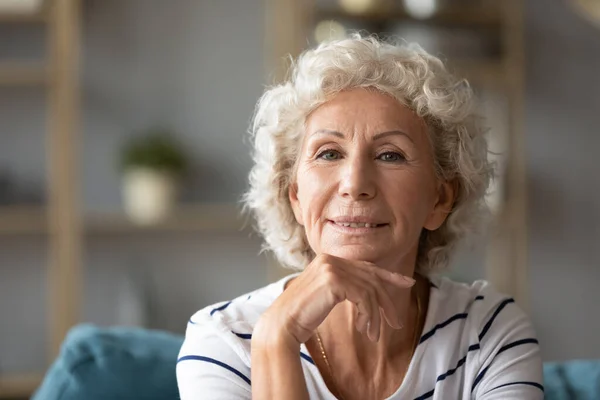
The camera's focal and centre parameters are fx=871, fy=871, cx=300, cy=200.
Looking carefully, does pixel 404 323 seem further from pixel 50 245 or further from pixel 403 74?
pixel 50 245

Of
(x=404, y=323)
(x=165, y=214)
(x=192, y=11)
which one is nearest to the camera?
(x=404, y=323)

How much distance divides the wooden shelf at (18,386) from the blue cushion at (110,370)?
2049 mm

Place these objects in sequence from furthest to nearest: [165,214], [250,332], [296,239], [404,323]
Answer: [165,214] < [296,239] < [404,323] < [250,332]

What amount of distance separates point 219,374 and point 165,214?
2288mm

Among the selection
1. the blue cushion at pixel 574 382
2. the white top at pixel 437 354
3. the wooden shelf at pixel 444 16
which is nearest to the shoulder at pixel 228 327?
the white top at pixel 437 354

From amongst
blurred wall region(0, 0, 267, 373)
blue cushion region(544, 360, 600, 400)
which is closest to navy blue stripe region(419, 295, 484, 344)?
blue cushion region(544, 360, 600, 400)

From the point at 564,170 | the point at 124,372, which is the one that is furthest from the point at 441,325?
the point at 564,170

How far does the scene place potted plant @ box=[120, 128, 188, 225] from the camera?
360 centimetres

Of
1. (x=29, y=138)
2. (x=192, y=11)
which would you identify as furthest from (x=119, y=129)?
(x=192, y=11)

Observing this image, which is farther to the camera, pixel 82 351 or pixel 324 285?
pixel 82 351

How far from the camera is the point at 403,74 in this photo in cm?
151

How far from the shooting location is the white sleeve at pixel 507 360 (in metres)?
1.44

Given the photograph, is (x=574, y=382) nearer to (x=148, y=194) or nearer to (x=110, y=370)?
(x=110, y=370)

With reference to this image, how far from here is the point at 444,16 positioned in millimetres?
Answer: 3873
